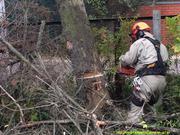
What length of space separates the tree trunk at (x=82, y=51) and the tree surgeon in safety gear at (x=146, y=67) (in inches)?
18.7

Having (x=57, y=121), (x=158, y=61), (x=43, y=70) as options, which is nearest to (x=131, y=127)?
(x=57, y=121)

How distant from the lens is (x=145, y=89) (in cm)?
737

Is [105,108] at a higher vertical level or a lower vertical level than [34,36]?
lower

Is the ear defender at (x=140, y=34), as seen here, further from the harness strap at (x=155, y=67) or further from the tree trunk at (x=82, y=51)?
the tree trunk at (x=82, y=51)

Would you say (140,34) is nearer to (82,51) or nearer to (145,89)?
(145,89)

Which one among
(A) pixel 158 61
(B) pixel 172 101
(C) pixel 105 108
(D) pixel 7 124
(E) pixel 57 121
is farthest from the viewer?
(B) pixel 172 101

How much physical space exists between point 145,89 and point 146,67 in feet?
1.00

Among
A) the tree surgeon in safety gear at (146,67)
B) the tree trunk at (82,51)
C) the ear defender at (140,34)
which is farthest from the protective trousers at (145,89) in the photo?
the ear defender at (140,34)

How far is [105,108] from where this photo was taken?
688cm

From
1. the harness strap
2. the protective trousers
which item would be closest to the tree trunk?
the protective trousers

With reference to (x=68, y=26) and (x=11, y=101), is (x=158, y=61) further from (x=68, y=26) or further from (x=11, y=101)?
(x=11, y=101)

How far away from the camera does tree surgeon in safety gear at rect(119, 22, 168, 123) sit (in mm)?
7344

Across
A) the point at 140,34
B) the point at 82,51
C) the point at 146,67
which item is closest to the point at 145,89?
the point at 146,67

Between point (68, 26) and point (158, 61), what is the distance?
1333 mm
